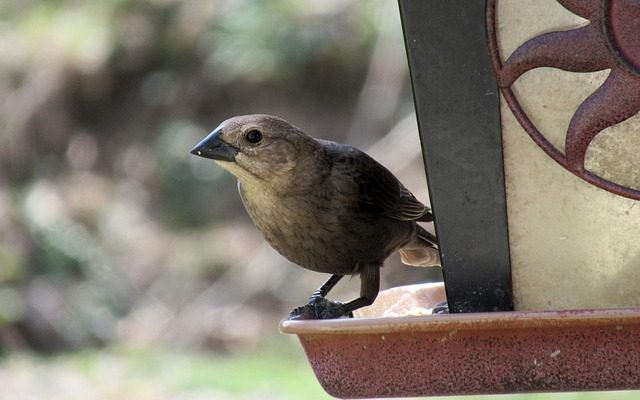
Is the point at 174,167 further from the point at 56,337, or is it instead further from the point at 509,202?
the point at 509,202

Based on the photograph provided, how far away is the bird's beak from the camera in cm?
334

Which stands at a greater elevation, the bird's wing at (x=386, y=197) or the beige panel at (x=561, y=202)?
the beige panel at (x=561, y=202)

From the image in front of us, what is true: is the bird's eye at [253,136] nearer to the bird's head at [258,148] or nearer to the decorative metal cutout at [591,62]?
the bird's head at [258,148]

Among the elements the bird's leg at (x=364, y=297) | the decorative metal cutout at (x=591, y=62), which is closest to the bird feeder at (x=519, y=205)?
the decorative metal cutout at (x=591, y=62)

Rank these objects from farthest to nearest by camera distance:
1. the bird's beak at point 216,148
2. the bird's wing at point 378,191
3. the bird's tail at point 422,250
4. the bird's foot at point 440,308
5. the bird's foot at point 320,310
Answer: the bird's tail at point 422,250
the bird's wing at point 378,191
the bird's beak at point 216,148
the bird's foot at point 440,308
the bird's foot at point 320,310

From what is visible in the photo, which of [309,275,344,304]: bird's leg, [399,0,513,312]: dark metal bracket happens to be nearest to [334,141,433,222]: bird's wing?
[309,275,344,304]: bird's leg

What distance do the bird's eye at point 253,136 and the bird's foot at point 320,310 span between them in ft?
1.97

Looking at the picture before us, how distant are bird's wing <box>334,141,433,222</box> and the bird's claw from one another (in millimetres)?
543

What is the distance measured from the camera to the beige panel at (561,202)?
2465 millimetres

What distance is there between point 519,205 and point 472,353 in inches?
14.4

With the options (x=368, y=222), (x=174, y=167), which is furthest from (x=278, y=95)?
(x=368, y=222)

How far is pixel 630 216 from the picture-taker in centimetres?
253

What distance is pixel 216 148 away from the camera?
341 centimetres

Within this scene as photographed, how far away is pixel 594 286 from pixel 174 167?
884 centimetres
